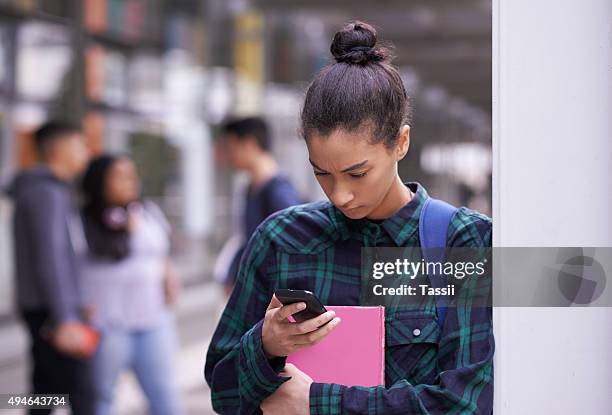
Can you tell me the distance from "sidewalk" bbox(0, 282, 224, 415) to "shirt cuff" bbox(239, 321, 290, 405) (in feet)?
10.1

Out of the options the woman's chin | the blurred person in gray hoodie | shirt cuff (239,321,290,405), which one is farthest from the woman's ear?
the blurred person in gray hoodie

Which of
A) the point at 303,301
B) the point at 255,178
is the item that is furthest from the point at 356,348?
the point at 255,178

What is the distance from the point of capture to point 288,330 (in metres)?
1.52

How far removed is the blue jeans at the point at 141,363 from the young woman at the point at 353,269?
3.06 metres

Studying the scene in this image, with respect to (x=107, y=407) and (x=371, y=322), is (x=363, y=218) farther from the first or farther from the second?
(x=107, y=407)

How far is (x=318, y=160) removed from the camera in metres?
1.59

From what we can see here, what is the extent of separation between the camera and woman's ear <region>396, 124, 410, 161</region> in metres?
1.64

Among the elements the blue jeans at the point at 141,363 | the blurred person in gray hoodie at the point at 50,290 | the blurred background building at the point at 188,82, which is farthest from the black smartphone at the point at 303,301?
the blurred background building at the point at 188,82

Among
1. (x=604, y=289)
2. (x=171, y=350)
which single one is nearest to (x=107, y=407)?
(x=171, y=350)

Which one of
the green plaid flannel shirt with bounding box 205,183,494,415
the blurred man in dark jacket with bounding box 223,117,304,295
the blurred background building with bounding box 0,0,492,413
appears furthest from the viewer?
the blurred background building with bounding box 0,0,492,413

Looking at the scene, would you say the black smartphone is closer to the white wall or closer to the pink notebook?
the pink notebook

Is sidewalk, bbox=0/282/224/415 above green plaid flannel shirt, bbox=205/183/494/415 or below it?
below

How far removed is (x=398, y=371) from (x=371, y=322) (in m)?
0.10

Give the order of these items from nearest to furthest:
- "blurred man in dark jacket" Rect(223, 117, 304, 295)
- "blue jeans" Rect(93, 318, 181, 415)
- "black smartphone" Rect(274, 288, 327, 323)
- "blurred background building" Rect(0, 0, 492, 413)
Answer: "black smartphone" Rect(274, 288, 327, 323) < "blurred man in dark jacket" Rect(223, 117, 304, 295) < "blue jeans" Rect(93, 318, 181, 415) < "blurred background building" Rect(0, 0, 492, 413)
